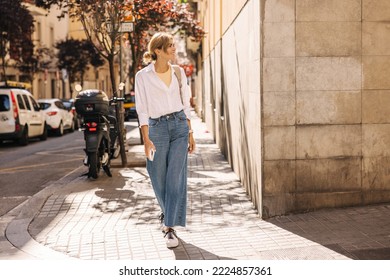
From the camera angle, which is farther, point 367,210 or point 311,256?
point 367,210

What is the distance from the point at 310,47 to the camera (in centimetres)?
732

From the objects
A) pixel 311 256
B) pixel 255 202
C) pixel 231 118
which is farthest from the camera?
pixel 231 118

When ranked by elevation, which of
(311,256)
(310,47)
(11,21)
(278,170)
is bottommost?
(311,256)

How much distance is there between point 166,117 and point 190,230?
1296mm

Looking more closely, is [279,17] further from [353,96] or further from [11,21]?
[11,21]

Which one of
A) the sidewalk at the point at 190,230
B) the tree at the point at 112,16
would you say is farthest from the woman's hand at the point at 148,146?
the tree at the point at 112,16

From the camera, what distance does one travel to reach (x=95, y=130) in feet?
36.8

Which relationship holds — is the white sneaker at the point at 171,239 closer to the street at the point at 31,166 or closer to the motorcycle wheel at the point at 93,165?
the street at the point at 31,166

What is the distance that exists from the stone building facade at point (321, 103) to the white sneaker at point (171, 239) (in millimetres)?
1464

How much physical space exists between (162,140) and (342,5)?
2.45m

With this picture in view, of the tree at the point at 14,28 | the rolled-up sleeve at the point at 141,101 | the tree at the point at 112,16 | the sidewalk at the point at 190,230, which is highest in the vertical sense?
the tree at the point at 14,28

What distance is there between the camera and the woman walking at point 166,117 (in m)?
6.21

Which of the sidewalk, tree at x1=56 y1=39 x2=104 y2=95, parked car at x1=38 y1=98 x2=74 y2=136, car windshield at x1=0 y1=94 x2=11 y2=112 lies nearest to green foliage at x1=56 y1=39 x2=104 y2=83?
tree at x1=56 y1=39 x2=104 y2=95

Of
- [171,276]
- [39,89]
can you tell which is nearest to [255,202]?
[171,276]
